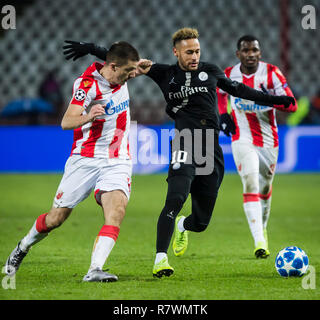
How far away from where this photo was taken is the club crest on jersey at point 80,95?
5293mm

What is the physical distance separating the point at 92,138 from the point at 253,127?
96.6 inches


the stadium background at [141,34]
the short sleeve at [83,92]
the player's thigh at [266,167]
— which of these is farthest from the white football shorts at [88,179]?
the stadium background at [141,34]

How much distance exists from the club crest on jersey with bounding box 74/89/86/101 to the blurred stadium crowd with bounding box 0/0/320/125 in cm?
1378

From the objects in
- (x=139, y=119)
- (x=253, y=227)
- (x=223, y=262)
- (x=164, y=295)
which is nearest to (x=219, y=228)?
(x=253, y=227)

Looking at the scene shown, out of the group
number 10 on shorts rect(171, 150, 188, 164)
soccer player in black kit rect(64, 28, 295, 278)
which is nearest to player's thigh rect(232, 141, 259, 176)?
soccer player in black kit rect(64, 28, 295, 278)

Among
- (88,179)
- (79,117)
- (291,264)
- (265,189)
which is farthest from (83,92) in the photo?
(265,189)

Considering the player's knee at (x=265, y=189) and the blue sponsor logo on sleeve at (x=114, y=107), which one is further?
the player's knee at (x=265, y=189)

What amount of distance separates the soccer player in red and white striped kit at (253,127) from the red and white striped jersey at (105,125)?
179 centimetres

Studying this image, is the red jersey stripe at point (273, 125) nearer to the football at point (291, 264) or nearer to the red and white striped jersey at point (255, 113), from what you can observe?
the red and white striped jersey at point (255, 113)

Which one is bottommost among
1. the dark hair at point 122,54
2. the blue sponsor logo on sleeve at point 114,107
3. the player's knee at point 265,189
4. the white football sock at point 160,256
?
the white football sock at point 160,256

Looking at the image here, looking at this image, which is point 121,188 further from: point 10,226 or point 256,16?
point 256,16

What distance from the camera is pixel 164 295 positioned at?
15.7ft

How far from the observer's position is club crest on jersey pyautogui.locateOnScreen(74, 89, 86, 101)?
5.29 m

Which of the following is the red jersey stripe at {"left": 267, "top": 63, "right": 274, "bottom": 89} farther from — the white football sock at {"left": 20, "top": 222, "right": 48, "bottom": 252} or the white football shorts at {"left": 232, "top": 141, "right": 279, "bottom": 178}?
the white football sock at {"left": 20, "top": 222, "right": 48, "bottom": 252}
